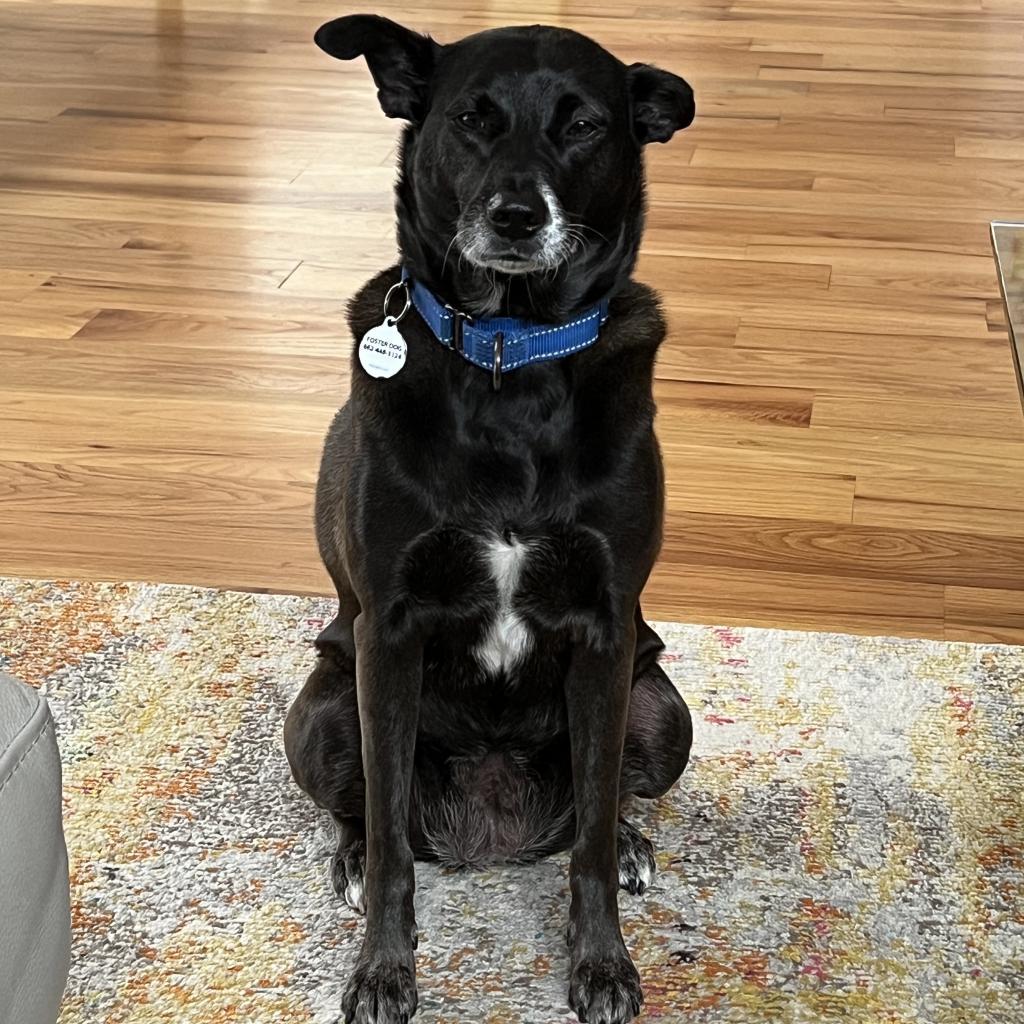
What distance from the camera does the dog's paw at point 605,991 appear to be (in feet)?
4.91

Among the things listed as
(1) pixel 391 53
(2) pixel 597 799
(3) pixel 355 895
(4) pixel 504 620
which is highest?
(1) pixel 391 53

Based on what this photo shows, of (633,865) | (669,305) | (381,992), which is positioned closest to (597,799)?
(633,865)

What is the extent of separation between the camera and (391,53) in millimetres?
1509

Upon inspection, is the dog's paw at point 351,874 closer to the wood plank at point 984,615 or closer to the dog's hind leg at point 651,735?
the dog's hind leg at point 651,735

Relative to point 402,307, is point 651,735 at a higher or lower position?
lower

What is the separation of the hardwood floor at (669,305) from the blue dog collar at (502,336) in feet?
2.42

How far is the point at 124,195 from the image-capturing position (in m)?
3.66

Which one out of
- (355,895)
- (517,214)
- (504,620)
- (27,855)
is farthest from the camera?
(355,895)

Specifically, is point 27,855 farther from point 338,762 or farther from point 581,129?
point 581,129

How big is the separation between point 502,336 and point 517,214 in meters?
0.13

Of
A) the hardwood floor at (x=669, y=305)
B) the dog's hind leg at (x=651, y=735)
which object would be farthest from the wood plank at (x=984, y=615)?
the dog's hind leg at (x=651, y=735)

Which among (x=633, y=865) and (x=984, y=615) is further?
(x=984, y=615)

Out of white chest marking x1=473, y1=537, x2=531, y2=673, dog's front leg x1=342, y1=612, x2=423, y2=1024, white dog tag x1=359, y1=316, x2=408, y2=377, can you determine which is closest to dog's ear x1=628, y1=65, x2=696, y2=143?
white dog tag x1=359, y1=316, x2=408, y2=377

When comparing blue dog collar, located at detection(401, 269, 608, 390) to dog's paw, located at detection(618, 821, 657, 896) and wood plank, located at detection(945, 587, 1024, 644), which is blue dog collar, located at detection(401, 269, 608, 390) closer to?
dog's paw, located at detection(618, 821, 657, 896)
